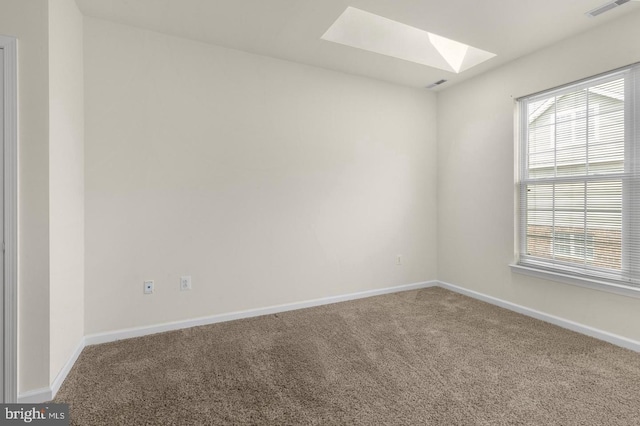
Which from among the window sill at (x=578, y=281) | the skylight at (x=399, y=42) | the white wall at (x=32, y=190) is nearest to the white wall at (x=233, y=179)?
the skylight at (x=399, y=42)

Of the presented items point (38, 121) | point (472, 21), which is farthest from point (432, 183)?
point (38, 121)

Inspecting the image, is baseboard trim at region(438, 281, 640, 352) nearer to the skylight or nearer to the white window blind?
the white window blind

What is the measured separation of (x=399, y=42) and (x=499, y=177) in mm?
1800

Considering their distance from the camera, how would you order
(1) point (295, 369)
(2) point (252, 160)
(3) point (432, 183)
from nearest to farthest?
(1) point (295, 369) < (2) point (252, 160) < (3) point (432, 183)

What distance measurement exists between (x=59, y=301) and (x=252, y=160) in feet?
6.00

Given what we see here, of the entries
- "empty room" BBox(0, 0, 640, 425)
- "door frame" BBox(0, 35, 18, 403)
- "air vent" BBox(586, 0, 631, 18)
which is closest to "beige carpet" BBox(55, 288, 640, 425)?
"empty room" BBox(0, 0, 640, 425)

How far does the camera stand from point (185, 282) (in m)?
2.77

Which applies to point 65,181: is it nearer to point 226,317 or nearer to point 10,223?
point 10,223

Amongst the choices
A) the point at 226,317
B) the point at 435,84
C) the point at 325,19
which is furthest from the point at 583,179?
the point at 226,317

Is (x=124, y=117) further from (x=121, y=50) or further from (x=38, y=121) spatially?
(x=38, y=121)

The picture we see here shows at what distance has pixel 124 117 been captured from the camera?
2.51 meters

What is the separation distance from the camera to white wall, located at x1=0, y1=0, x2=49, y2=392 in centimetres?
170

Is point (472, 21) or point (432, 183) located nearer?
point (472, 21)

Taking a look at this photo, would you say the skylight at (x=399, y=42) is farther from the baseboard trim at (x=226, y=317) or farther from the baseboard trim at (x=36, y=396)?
the baseboard trim at (x=36, y=396)
